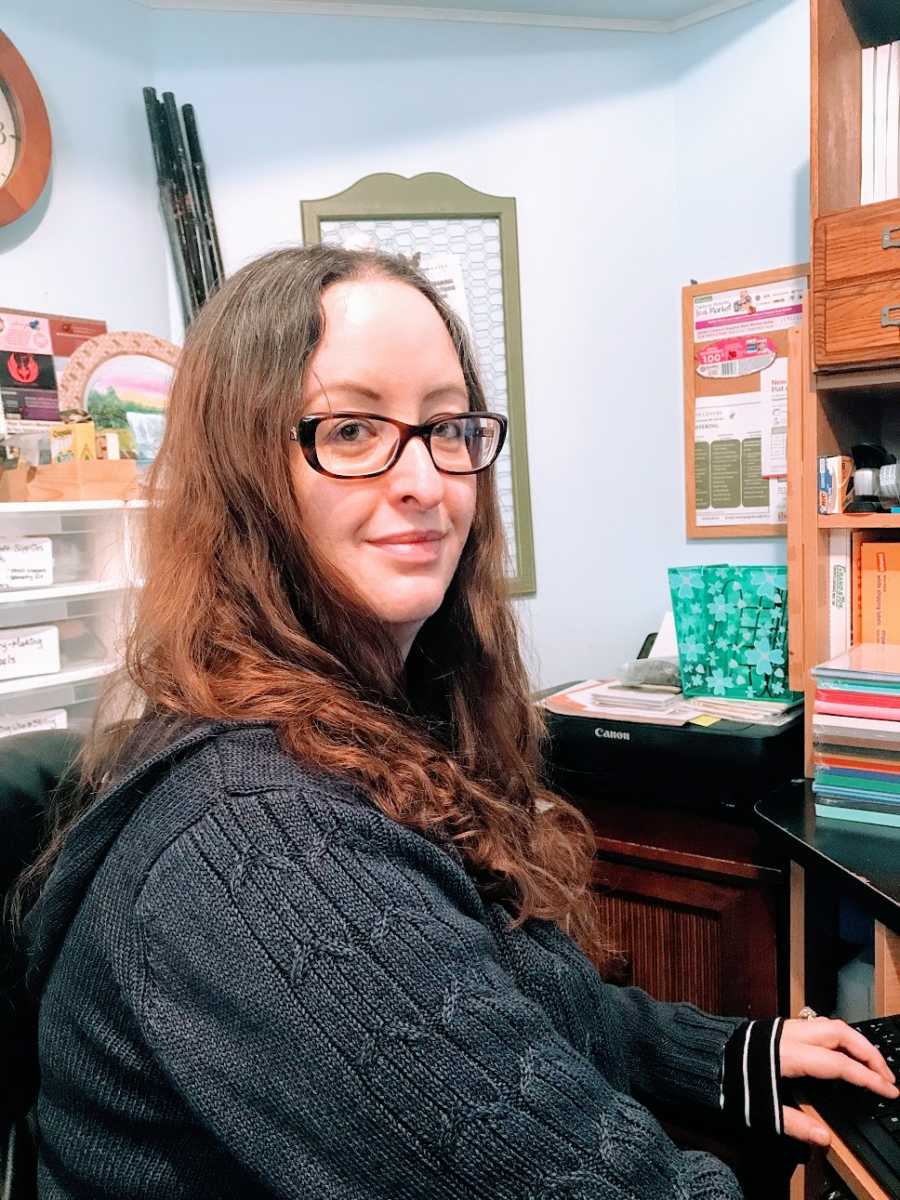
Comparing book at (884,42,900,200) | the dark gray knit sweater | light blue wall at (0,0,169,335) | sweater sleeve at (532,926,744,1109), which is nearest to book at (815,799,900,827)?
sweater sleeve at (532,926,744,1109)

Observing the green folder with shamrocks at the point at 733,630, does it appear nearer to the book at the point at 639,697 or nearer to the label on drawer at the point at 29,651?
the book at the point at 639,697

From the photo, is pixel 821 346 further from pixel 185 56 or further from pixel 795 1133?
pixel 185 56

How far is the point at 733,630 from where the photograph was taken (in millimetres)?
1629

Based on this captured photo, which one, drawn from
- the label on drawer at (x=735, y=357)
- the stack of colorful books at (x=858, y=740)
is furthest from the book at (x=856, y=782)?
the label on drawer at (x=735, y=357)

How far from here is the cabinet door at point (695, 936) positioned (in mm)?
1432

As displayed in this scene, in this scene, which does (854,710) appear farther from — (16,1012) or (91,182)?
(91,182)

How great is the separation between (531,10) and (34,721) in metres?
1.71

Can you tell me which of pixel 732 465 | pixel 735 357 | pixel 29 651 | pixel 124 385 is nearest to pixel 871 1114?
pixel 29 651

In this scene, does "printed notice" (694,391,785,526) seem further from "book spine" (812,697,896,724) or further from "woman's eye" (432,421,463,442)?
"woman's eye" (432,421,463,442)

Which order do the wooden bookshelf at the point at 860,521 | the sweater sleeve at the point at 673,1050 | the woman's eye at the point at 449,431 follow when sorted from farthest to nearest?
→ 1. the wooden bookshelf at the point at 860,521
2. the sweater sleeve at the point at 673,1050
3. the woman's eye at the point at 449,431

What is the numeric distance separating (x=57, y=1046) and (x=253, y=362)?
0.56 metres

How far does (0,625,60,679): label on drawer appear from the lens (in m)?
1.39

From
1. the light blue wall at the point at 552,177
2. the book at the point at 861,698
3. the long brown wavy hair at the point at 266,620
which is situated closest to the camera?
the long brown wavy hair at the point at 266,620

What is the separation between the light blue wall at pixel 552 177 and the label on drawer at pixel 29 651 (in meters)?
0.63
